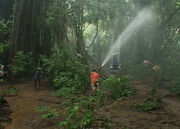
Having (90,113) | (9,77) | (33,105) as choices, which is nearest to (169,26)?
(9,77)

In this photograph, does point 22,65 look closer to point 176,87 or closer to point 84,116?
point 176,87

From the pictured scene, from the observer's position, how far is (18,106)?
8250 mm

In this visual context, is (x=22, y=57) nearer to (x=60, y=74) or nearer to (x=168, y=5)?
(x=60, y=74)

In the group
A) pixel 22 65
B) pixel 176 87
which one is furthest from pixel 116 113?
pixel 22 65

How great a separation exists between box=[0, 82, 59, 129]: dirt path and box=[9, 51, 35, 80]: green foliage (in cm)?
85

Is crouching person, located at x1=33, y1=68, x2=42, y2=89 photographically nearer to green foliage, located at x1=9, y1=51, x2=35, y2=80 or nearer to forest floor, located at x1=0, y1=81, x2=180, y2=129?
forest floor, located at x1=0, y1=81, x2=180, y2=129

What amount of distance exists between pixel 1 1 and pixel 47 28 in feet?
16.0

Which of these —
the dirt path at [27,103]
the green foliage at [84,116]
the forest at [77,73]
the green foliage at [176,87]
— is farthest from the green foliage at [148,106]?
the green foliage at [84,116]

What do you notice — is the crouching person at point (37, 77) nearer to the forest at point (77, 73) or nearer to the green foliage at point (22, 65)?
the forest at point (77, 73)

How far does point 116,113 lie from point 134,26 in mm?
16208

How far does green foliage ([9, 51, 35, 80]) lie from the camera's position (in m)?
13.3

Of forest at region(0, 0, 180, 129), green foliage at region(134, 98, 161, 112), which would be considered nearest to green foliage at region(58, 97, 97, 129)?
forest at region(0, 0, 180, 129)

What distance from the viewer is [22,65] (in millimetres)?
13742

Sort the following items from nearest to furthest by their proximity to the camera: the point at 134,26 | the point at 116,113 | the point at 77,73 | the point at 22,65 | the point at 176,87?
1. the point at 116,113
2. the point at 176,87
3. the point at 77,73
4. the point at 22,65
5. the point at 134,26
